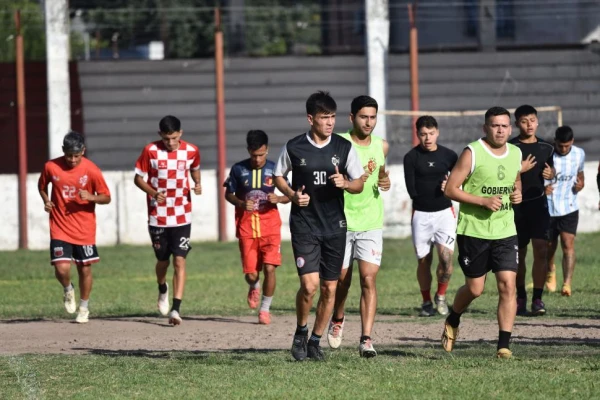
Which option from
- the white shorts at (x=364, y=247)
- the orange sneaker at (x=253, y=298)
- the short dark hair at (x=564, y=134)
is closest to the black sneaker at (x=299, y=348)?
the white shorts at (x=364, y=247)

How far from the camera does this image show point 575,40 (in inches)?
1147

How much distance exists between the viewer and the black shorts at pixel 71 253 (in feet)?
42.3

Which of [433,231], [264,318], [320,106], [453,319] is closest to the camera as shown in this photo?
[320,106]

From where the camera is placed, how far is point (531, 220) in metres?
12.9

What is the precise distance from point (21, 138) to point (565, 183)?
13.5m

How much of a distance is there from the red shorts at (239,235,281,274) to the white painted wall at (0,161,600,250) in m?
10.6

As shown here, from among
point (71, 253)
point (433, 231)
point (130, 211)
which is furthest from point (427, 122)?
point (130, 211)

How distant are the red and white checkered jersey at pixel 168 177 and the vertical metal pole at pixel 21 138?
11617 millimetres

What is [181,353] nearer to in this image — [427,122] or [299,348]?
[299,348]

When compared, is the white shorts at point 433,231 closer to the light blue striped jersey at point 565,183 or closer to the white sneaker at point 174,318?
the light blue striped jersey at point 565,183

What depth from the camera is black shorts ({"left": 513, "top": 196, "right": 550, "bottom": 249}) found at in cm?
1287

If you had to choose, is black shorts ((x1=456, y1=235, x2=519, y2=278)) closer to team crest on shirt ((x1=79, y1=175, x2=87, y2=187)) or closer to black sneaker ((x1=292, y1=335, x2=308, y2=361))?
black sneaker ((x1=292, y1=335, x2=308, y2=361))

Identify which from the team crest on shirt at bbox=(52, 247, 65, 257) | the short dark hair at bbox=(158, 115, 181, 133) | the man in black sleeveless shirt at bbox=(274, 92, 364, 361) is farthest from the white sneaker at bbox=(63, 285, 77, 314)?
the man in black sleeveless shirt at bbox=(274, 92, 364, 361)

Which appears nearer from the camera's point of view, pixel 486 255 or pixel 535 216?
pixel 486 255
